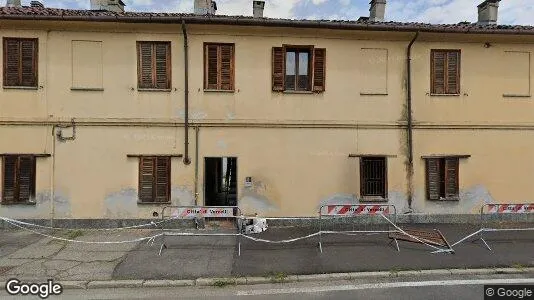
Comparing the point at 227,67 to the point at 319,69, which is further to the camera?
the point at 319,69

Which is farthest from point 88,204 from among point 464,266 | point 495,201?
point 495,201

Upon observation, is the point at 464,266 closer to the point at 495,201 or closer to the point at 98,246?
the point at 495,201

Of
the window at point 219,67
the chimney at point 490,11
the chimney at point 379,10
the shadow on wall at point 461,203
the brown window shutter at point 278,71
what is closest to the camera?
the window at point 219,67

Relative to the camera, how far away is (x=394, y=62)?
10836mm

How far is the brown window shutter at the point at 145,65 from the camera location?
10242 mm

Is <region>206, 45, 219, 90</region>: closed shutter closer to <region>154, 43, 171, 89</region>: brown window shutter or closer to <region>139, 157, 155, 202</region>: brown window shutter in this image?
<region>154, 43, 171, 89</region>: brown window shutter

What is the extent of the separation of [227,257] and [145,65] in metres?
6.19

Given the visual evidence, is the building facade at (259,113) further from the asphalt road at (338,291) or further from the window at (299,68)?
the asphalt road at (338,291)

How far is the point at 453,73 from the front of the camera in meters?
11.0

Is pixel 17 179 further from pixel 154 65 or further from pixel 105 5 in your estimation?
pixel 105 5

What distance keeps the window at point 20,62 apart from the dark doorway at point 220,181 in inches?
221

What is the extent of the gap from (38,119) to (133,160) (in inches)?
115

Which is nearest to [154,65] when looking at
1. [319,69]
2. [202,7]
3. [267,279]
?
[202,7]

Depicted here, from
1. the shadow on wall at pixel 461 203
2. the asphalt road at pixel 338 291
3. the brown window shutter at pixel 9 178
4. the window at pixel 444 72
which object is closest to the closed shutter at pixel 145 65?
the brown window shutter at pixel 9 178
